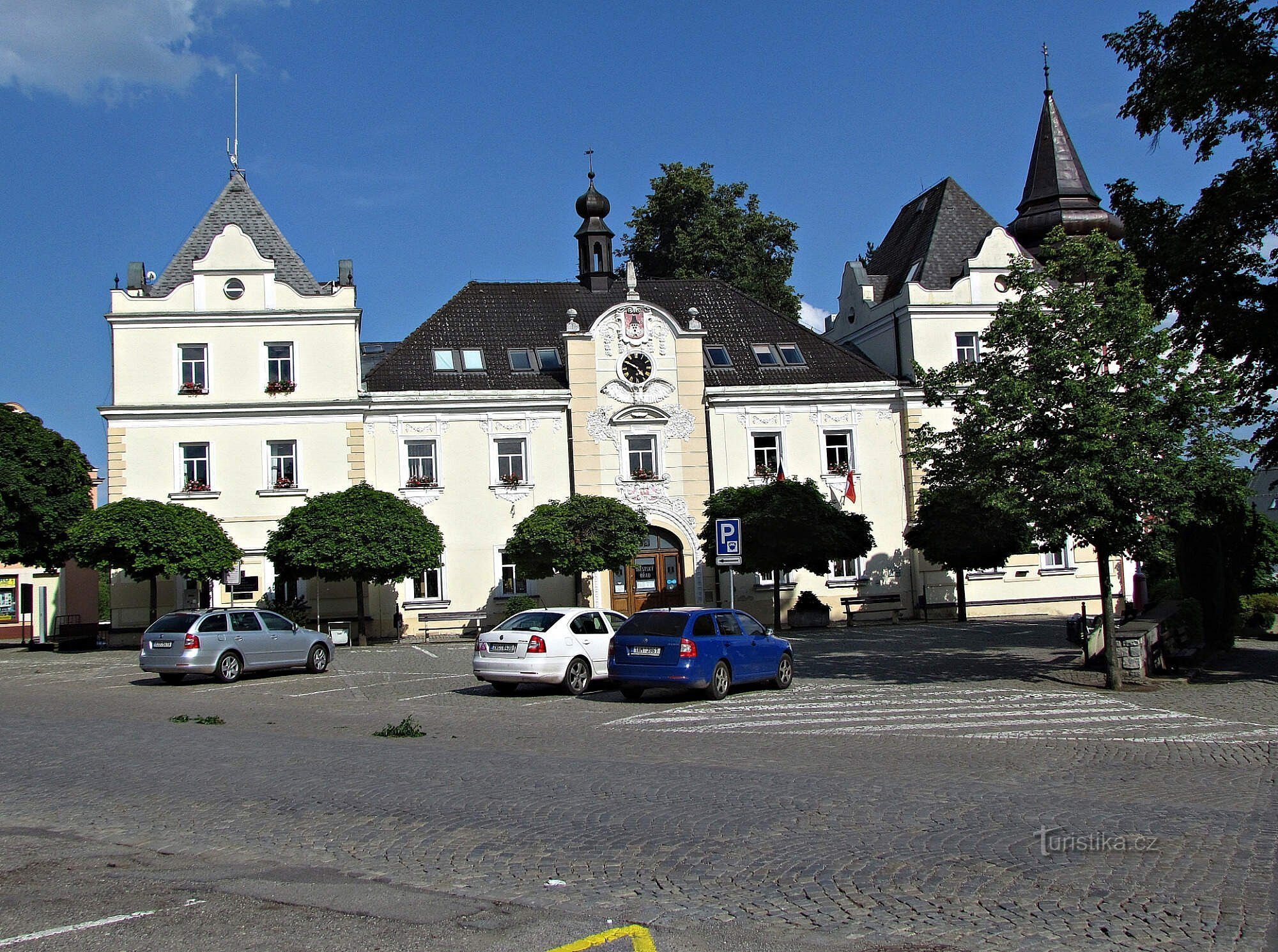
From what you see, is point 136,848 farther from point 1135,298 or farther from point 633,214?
point 633,214

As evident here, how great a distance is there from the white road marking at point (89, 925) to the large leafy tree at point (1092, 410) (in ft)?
51.2

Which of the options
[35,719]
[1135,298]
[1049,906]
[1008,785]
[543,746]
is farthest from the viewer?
[1135,298]

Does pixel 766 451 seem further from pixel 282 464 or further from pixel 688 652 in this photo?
pixel 688 652

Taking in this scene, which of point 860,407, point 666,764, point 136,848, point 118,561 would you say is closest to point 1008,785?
point 666,764

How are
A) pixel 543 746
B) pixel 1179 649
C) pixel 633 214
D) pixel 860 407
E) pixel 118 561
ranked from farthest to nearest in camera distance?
1. pixel 633 214
2. pixel 860 407
3. pixel 118 561
4. pixel 1179 649
5. pixel 543 746

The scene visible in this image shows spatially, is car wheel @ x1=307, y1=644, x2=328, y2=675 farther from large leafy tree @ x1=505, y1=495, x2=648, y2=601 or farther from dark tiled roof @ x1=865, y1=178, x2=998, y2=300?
dark tiled roof @ x1=865, y1=178, x2=998, y2=300

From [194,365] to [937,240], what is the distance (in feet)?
86.6

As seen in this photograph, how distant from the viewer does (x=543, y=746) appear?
13.8m

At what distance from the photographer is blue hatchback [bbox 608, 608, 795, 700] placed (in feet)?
60.1

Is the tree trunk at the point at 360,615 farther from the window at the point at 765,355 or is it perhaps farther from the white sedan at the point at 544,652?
the window at the point at 765,355

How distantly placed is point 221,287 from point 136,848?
107 feet

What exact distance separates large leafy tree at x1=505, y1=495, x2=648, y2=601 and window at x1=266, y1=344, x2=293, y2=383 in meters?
9.25

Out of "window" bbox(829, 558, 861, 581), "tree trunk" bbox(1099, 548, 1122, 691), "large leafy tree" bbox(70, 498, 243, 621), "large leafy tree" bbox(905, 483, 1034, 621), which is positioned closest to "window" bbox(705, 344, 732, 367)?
"window" bbox(829, 558, 861, 581)

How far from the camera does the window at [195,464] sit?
123 ft
